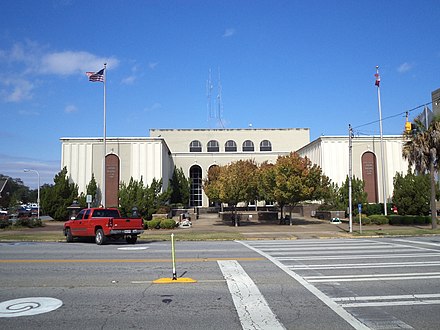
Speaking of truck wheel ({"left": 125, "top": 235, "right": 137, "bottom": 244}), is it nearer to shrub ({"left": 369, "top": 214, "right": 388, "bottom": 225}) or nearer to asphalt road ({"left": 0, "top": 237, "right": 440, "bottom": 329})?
asphalt road ({"left": 0, "top": 237, "right": 440, "bottom": 329})

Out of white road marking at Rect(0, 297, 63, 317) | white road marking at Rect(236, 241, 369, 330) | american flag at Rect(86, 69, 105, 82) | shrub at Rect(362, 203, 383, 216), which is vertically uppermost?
american flag at Rect(86, 69, 105, 82)

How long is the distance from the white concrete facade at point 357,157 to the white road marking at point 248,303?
1489 inches

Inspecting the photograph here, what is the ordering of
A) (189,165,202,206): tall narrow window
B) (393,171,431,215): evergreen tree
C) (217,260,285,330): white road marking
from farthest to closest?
(189,165,202,206): tall narrow window → (393,171,431,215): evergreen tree → (217,260,285,330): white road marking

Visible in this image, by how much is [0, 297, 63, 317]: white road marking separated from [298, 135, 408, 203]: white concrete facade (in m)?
41.5

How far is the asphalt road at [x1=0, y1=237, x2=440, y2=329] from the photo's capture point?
628cm

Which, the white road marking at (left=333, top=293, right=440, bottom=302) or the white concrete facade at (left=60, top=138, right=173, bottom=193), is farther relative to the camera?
the white concrete facade at (left=60, top=138, right=173, bottom=193)

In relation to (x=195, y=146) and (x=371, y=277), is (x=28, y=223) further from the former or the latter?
(x=195, y=146)

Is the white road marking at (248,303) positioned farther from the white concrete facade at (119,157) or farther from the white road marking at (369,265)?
the white concrete facade at (119,157)

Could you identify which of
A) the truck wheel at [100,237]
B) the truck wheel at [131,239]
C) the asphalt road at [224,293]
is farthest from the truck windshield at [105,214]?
the asphalt road at [224,293]

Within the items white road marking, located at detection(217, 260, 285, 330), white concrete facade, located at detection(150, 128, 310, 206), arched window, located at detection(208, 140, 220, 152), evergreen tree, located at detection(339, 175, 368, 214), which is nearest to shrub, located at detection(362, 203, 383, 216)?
evergreen tree, located at detection(339, 175, 368, 214)

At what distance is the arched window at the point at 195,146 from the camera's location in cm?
6669

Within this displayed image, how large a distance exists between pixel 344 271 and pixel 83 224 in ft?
46.8

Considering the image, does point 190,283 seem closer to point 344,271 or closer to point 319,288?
point 319,288

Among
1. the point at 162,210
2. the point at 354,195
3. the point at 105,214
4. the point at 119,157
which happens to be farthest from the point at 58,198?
the point at 354,195
